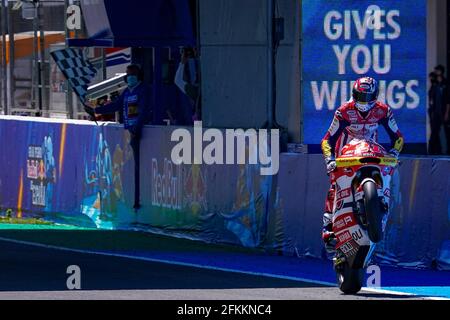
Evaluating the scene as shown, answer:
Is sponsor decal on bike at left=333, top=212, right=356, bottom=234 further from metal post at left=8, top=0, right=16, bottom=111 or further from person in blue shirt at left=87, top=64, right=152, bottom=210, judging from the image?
metal post at left=8, top=0, right=16, bottom=111

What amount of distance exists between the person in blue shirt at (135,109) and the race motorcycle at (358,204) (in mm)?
6468

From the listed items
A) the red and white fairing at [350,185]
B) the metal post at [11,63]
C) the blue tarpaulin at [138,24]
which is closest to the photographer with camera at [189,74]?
the blue tarpaulin at [138,24]

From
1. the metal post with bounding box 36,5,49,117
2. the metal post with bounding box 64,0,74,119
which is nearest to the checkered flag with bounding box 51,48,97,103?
the metal post with bounding box 64,0,74,119

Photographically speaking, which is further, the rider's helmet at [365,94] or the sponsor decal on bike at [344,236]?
Result: the rider's helmet at [365,94]

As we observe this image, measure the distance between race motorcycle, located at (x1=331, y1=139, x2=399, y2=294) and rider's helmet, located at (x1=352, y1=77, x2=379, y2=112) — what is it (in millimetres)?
448

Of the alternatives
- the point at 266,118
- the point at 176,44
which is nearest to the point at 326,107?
the point at 266,118

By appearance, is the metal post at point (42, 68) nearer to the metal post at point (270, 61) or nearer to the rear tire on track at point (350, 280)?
the metal post at point (270, 61)

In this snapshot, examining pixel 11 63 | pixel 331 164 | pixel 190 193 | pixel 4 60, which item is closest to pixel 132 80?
pixel 190 193

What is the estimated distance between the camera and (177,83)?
22.0 m

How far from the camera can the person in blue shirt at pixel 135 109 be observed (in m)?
19.1

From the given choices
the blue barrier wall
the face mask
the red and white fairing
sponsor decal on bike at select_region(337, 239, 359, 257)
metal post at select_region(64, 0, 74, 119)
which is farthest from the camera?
metal post at select_region(64, 0, 74, 119)

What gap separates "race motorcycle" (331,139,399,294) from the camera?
12414 mm

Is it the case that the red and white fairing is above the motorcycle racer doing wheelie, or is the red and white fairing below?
below

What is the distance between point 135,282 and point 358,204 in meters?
2.25
